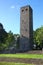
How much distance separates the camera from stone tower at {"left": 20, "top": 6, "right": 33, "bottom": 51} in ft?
181

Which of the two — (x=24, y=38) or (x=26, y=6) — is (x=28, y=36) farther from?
(x=26, y=6)

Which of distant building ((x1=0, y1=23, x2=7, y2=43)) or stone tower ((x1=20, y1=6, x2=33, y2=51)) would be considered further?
stone tower ((x1=20, y1=6, x2=33, y2=51))

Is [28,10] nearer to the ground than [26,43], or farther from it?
farther from it

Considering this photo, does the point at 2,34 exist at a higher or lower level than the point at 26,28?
lower

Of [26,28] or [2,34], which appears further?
[26,28]

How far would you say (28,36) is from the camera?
180 ft

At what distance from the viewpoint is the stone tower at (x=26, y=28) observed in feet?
181

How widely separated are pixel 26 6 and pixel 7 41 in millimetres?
14822

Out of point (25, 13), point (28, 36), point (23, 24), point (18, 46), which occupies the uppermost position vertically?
point (25, 13)

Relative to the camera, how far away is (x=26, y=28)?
55625 mm

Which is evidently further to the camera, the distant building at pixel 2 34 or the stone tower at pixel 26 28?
the stone tower at pixel 26 28

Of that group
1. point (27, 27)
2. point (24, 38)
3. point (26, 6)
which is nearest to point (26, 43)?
point (24, 38)

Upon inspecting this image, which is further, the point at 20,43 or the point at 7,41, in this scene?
the point at 20,43

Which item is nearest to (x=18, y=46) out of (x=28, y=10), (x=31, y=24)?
(x=31, y=24)
